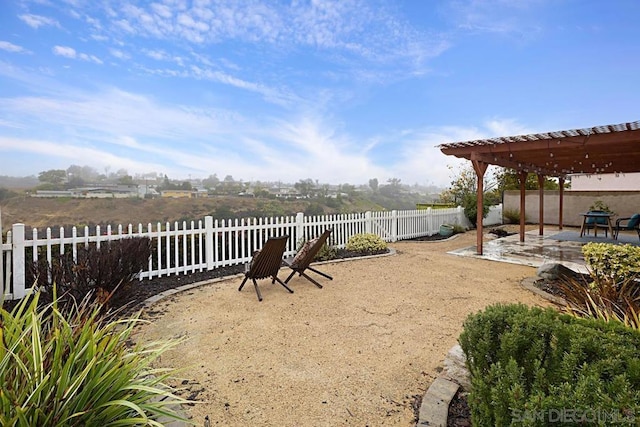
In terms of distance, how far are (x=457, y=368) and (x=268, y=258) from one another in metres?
2.84

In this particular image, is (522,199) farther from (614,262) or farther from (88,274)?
(88,274)

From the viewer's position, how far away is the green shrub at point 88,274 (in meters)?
3.76

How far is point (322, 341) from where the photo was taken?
3195 millimetres

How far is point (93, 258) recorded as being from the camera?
159 inches

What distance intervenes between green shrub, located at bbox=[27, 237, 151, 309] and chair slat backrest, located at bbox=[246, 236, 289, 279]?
5.30 ft

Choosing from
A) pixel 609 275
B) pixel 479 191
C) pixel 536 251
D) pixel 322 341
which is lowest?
pixel 322 341

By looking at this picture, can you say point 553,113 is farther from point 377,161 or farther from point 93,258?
point 93,258

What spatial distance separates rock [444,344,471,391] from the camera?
2.35 m

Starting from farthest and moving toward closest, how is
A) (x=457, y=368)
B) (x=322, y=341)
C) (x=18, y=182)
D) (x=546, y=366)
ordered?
1. (x=18, y=182)
2. (x=322, y=341)
3. (x=457, y=368)
4. (x=546, y=366)

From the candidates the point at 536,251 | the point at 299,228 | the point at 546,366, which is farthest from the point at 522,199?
the point at 546,366

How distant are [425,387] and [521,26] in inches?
349

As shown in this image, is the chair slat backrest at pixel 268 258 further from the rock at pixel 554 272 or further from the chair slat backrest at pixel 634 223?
the chair slat backrest at pixel 634 223

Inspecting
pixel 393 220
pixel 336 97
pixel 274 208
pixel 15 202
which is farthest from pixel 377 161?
pixel 15 202

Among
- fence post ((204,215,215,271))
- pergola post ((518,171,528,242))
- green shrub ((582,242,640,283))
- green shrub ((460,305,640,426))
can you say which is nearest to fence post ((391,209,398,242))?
pergola post ((518,171,528,242))
